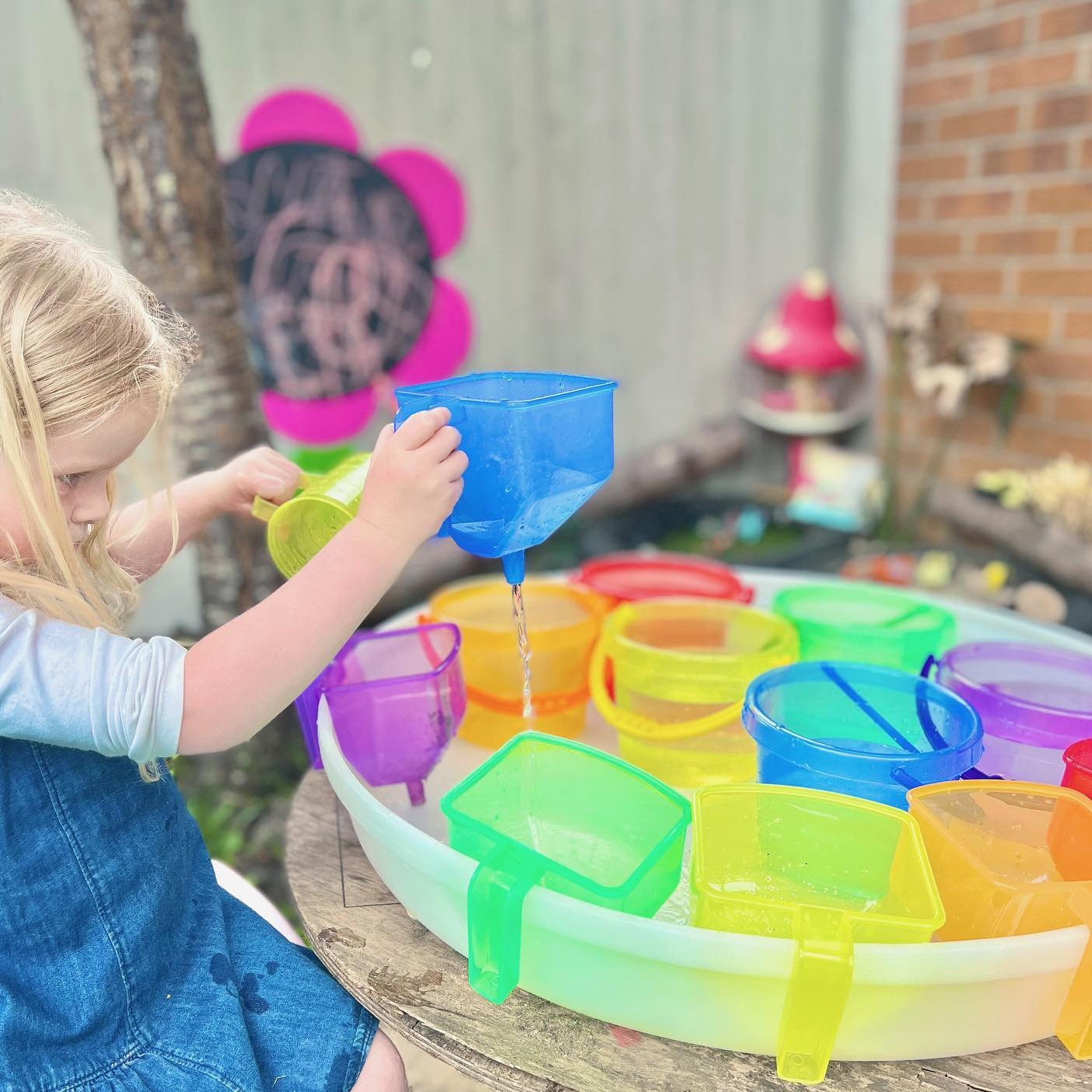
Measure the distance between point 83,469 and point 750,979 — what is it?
0.55m

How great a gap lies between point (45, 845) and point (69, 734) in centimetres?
14

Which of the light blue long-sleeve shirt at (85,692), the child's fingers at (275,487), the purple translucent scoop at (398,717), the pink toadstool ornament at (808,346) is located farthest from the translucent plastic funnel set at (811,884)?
the pink toadstool ornament at (808,346)

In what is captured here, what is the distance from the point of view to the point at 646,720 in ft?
2.89

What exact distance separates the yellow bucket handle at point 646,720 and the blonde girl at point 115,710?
0.97ft

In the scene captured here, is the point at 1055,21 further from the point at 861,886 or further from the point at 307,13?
the point at 861,886

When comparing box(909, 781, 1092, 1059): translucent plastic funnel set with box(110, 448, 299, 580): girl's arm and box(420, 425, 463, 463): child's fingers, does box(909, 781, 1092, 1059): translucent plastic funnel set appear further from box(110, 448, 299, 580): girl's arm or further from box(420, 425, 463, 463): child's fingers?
box(110, 448, 299, 580): girl's arm

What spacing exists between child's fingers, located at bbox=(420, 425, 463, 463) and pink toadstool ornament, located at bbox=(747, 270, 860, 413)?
7.71ft

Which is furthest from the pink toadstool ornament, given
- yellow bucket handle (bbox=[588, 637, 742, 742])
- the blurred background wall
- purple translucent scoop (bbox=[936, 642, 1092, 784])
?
yellow bucket handle (bbox=[588, 637, 742, 742])

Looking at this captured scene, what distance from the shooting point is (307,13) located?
2.00m

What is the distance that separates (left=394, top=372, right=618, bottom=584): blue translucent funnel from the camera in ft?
2.20

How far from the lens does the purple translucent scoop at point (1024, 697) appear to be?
787 millimetres

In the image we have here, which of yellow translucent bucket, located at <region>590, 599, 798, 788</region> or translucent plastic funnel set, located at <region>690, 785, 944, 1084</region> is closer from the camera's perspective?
translucent plastic funnel set, located at <region>690, 785, 944, 1084</region>

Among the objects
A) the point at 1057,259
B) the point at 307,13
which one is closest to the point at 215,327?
the point at 307,13

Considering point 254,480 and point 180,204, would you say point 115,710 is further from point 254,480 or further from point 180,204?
point 180,204
